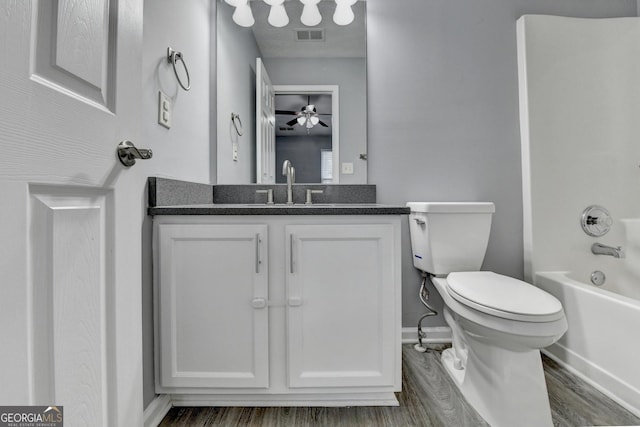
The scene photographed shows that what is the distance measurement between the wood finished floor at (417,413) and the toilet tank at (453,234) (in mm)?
568

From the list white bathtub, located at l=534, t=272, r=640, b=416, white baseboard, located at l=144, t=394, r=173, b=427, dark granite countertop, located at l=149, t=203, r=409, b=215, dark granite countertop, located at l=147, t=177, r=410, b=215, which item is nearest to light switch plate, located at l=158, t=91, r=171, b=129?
dark granite countertop, located at l=147, t=177, r=410, b=215

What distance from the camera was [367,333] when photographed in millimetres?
1181

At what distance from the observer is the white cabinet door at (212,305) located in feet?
3.83

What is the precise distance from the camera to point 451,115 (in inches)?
72.8

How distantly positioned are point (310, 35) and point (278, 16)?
20 centimetres

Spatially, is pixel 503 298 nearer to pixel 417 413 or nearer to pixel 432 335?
pixel 417 413

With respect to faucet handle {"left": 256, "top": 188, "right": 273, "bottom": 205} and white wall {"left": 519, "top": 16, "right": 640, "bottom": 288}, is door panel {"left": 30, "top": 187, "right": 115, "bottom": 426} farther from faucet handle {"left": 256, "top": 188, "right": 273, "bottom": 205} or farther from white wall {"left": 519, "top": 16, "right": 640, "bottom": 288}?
white wall {"left": 519, "top": 16, "right": 640, "bottom": 288}

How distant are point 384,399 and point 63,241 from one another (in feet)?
3.97

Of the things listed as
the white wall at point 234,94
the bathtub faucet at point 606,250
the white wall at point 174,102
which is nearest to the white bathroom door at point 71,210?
the white wall at point 174,102

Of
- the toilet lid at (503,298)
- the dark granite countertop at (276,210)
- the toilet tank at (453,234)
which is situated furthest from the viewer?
the toilet tank at (453,234)

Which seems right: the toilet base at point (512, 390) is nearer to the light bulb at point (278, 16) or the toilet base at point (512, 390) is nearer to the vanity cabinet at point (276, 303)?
the vanity cabinet at point (276, 303)

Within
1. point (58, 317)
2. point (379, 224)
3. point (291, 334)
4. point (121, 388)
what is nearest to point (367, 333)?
point (291, 334)

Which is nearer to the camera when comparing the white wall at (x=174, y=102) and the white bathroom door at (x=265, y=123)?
the white wall at (x=174, y=102)

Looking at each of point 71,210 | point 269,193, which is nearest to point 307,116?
point 269,193
